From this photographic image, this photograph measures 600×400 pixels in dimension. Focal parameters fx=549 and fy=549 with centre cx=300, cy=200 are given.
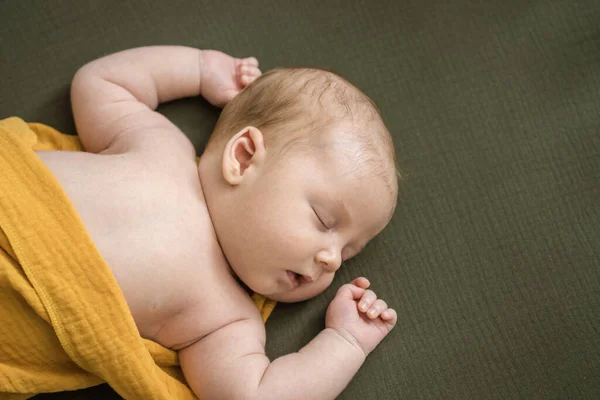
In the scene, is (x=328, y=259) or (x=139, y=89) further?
(x=139, y=89)

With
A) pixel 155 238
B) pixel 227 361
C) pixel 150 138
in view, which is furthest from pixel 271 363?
pixel 150 138

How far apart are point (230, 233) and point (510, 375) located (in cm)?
61

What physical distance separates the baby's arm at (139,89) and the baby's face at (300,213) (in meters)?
0.22

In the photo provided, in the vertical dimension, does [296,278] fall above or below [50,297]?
below

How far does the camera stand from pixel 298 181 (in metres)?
0.91

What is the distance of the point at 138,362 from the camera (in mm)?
873

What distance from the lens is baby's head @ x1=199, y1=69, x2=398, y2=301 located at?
906mm

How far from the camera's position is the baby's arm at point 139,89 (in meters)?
1.04

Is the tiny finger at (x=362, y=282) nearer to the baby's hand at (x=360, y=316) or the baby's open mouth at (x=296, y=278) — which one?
the baby's hand at (x=360, y=316)

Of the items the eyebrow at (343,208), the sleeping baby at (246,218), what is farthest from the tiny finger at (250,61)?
the eyebrow at (343,208)

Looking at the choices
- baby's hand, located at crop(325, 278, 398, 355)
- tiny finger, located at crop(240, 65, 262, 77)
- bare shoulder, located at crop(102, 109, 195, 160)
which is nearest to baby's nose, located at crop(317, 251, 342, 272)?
baby's hand, located at crop(325, 278, 398, 355)

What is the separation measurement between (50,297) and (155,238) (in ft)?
0.58

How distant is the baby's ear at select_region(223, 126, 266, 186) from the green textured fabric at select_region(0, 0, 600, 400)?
0.78ft

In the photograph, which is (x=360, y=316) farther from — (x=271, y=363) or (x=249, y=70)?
(x=249, y=70)
